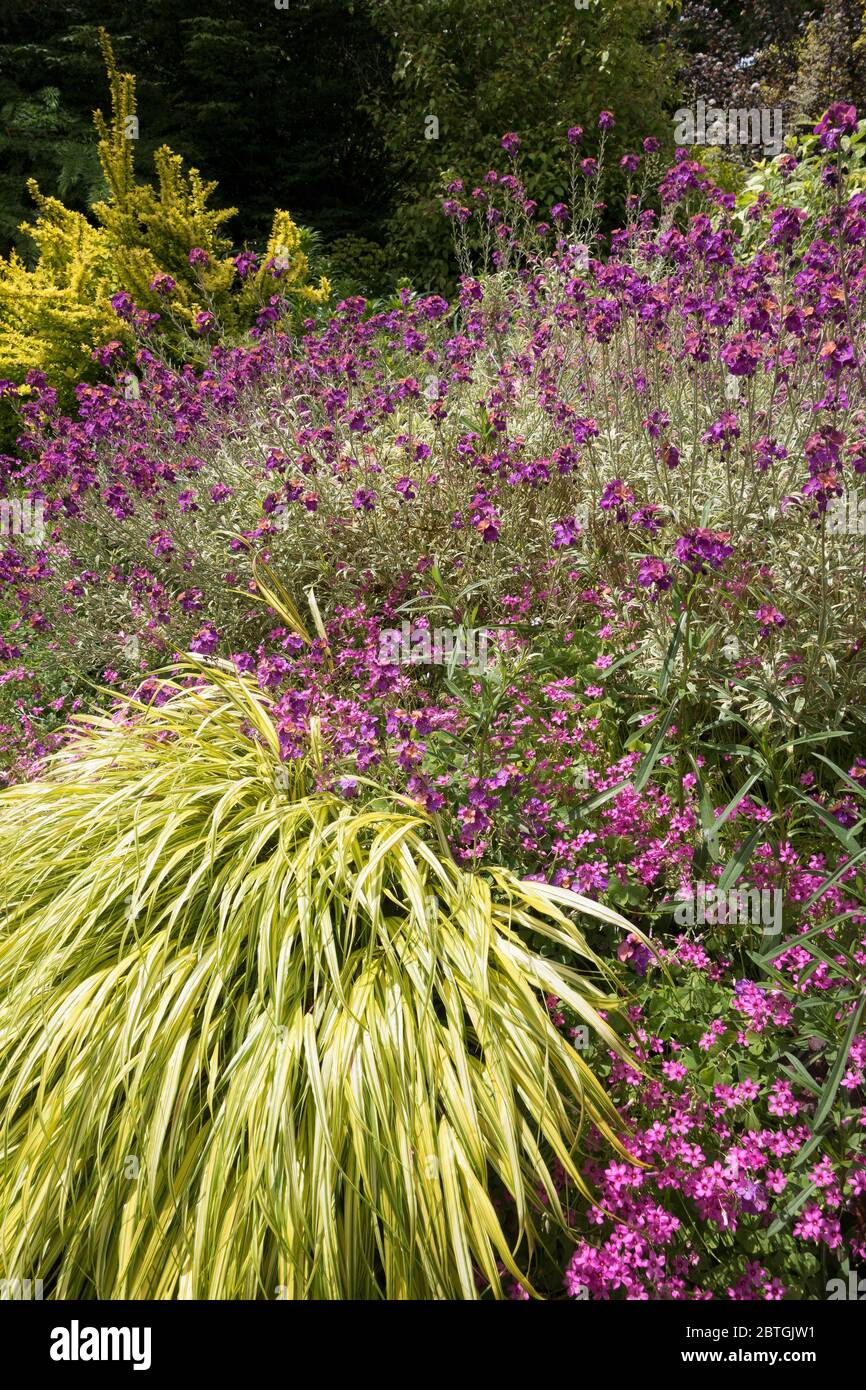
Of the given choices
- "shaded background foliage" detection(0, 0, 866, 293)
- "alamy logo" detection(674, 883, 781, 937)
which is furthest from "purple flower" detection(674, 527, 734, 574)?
"shaded background foliage" detection(0, 0, 866, 293)

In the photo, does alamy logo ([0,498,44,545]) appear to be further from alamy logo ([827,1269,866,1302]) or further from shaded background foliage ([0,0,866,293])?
shaded background foliage ([0,0,866,293])

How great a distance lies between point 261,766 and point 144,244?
6.12m

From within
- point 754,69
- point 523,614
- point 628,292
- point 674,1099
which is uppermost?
point 754,69

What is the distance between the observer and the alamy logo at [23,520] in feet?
15.0

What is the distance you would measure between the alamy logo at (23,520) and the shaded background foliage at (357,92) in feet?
17.0

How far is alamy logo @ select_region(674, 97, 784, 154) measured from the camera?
8017mm

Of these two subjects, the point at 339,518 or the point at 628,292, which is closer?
the point at 628,292

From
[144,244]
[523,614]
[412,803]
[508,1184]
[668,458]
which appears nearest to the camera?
[508,1184]

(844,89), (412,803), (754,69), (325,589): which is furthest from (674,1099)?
(754,69)

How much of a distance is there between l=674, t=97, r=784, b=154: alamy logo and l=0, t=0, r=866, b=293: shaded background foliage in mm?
278

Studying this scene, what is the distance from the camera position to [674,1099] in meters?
1.76

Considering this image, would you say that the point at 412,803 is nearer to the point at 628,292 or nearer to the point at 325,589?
the point at 325,589

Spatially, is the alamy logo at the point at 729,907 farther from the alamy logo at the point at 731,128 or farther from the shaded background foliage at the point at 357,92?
the shaded background foliage at the point at 357,92

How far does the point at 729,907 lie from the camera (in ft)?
6.64
